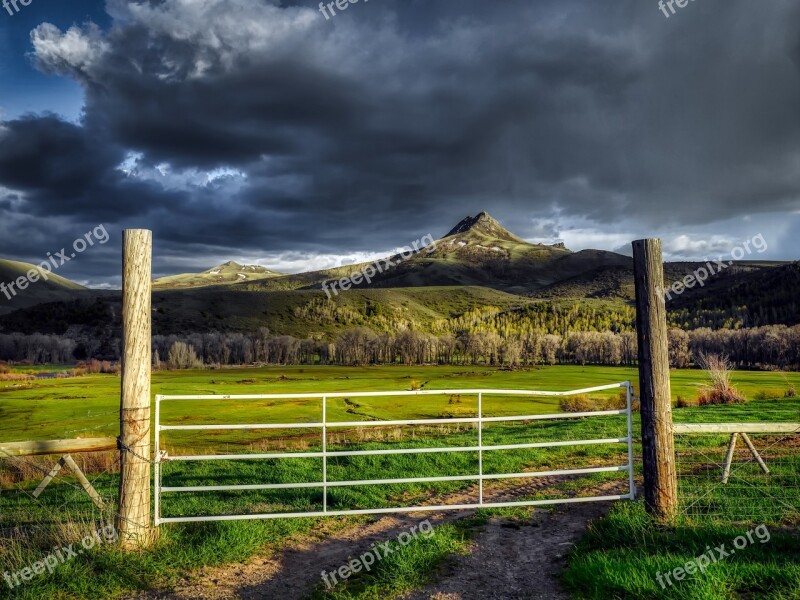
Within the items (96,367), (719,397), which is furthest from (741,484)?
(96,367)

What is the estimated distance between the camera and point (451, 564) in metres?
5.88

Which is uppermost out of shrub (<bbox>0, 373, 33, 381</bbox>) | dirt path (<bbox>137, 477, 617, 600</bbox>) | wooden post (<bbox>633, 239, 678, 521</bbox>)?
wooden post (<bbox>633, 239, 678, 521</bbox>)

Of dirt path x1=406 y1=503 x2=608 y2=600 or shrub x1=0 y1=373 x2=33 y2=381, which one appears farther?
shrub x1=0 y1=373 x2=33 y2=381

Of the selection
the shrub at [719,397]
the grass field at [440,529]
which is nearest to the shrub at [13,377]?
the grass field at [440,529]

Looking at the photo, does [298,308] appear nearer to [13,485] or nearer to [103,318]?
[103,318]

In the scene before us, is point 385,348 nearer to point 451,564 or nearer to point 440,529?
point 440,529

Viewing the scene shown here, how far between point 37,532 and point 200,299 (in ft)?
375

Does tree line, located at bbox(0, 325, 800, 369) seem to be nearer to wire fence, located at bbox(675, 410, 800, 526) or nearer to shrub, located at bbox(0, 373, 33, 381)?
shrub, located at bbox(0, 373, 33, 381)

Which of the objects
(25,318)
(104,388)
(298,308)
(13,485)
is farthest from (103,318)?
(13,485)

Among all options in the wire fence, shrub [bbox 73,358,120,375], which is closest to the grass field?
the wire fence

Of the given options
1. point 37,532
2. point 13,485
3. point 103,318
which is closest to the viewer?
point 37,532

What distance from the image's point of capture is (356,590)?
208 inches

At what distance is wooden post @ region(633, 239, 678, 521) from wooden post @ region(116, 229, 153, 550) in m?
6.18

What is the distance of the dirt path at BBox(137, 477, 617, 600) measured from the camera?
5359 millimetres
